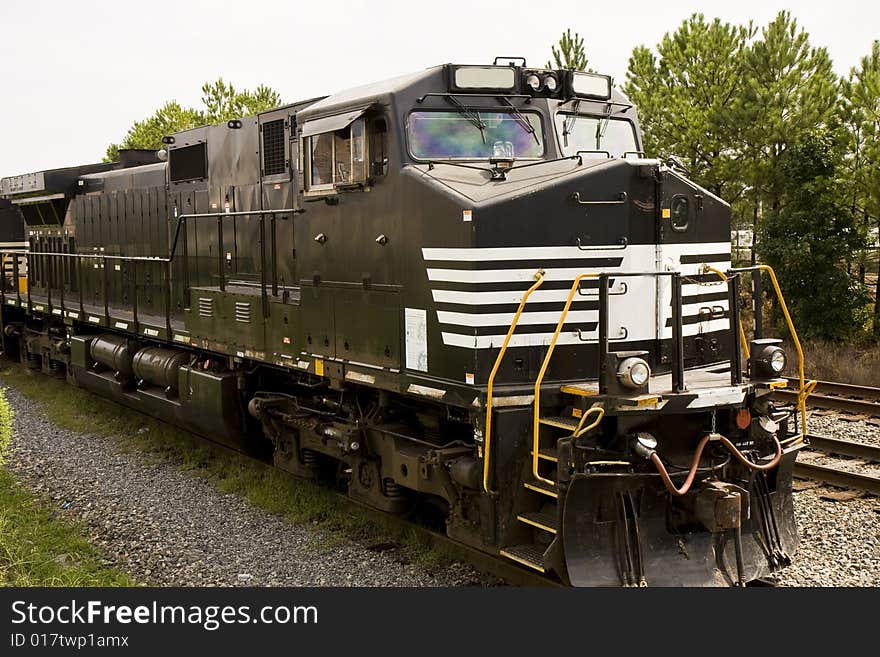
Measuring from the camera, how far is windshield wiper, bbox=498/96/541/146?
7109 millimetres

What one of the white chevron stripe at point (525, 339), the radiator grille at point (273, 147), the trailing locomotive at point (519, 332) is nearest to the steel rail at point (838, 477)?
the trailing locomotive at point (519, 332)

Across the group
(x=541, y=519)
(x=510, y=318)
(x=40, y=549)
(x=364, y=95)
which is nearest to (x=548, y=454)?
(x=541, y=519)

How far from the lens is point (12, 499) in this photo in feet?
30.5

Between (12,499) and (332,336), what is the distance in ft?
13.3

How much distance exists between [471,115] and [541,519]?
121 inches

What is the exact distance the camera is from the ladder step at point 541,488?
596 centimetres

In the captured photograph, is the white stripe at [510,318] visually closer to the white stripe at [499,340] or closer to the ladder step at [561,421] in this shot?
the white stripe at [499,340]

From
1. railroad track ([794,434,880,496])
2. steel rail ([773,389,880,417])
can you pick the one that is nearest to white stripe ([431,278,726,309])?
→ railroad track ([794,434,880,496])

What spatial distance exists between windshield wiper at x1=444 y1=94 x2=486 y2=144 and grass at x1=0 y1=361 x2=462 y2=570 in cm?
326

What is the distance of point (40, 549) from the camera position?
780cm

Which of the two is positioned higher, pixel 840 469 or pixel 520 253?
pixel 520 253

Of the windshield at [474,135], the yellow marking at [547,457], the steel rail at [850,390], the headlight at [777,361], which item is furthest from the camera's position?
the steel rail at [850,390]

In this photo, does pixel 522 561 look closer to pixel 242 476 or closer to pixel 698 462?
pixel 698 462

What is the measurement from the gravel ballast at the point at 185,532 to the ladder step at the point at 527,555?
78 cm
